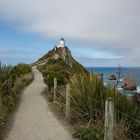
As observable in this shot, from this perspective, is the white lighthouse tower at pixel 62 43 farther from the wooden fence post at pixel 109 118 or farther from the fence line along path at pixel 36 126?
the wooden fence post at pixel 109 118

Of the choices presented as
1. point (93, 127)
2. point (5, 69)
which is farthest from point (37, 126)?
point (5, 69)

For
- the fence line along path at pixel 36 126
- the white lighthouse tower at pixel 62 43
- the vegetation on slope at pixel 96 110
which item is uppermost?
the white lighthouse tower at pixel 62 43

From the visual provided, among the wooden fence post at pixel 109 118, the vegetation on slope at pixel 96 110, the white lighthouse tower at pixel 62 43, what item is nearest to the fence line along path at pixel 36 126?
the vegetation on slope at pixel 96 110

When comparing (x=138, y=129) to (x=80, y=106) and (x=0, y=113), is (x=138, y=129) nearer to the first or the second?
(x=80, y=106)

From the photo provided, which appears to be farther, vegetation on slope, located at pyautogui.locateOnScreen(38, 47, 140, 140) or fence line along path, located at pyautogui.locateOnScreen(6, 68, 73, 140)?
fence line along path, located at pyautogui.locateOnScreen(6, 68, 73, 140)

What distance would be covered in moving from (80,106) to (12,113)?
3.31 meters

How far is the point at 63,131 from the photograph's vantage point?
35.2 ft

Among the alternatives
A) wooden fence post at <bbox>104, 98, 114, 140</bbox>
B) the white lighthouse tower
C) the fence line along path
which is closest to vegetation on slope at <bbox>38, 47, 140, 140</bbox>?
the fence line along path

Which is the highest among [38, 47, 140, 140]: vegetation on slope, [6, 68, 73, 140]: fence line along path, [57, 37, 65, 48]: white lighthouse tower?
[57, 37, 65, 48]: white lighthouse tower

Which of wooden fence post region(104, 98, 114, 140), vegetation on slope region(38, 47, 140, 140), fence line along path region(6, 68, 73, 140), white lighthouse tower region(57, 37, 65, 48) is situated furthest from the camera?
white lighthouse tower region(57, 37, 65, 48)

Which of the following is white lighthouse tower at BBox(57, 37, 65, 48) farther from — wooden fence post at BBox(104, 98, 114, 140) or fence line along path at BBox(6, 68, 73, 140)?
wooden fence post at BBox(104, 98, 114, 140)

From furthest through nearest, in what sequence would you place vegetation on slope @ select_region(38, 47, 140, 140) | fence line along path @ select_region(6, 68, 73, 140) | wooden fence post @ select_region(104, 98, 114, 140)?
1. fence line along path @ select_region(6, 68, 73, 140)
2. vegetation on slope @ select_region(38, 47, 140, 140)
3. wooden fence post @ select_region(104, 98, 114, 140)

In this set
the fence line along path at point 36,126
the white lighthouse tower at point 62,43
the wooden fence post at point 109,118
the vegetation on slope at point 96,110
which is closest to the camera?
the wooden fence post at point 109,118

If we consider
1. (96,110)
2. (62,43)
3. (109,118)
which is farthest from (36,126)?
(62,43)
